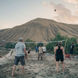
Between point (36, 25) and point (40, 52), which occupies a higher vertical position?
point (36, 25)

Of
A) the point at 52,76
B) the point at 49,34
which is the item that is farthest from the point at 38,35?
the point at 52,76

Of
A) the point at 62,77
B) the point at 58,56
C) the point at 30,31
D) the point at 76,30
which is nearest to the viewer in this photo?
the point at 62,77

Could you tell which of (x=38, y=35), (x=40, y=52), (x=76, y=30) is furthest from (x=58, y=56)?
(x=76, y=30)

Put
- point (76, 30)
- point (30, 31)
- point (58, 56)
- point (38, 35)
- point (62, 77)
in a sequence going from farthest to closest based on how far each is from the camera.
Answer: point (76, 30) → point (30, 31) → point (38, 35) → point (58, 56) → point (62, 77)

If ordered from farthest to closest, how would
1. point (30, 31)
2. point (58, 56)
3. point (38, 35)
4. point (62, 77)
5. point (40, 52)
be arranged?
point (30, 31) → point (38, 35) → point (40, 52) → point (58, 56) → point (62, 77)

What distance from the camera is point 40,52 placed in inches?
786

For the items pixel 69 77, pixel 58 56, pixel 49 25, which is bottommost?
pixel 69 77

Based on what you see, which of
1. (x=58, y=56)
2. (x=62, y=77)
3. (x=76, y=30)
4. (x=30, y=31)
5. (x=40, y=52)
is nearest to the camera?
(x=62, y=77)

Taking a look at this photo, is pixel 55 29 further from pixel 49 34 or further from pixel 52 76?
pixel 52 76

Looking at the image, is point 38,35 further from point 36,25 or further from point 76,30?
point 76,30

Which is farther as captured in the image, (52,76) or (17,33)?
(17,33)

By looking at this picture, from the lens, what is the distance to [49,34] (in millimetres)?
164250

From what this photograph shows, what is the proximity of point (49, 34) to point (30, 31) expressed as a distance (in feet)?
70.1

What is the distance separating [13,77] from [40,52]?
1022cm
